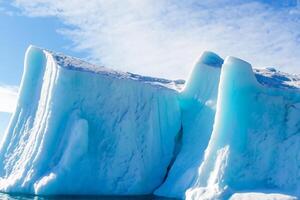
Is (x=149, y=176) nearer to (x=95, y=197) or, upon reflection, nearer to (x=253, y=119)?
(x=95, y=197)

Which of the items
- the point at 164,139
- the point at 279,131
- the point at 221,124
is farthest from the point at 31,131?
the point at 279,131

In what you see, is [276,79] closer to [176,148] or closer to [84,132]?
[176,148]

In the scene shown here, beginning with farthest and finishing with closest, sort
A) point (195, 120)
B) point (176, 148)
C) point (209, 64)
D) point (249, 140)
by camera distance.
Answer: point (209, 64) → point (176, 148) → point (195, 120) → point (249, 140)

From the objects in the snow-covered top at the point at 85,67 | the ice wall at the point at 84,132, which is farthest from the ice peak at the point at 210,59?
the ice wall at the point at 84,132

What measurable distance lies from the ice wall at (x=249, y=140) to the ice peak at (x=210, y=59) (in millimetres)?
3246

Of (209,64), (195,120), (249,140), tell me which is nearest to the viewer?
(249,140)

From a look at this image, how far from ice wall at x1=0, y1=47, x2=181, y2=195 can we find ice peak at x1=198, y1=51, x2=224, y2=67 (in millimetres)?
1962

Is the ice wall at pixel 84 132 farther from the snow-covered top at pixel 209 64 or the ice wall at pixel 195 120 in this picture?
the ice wall at pixel 195 120

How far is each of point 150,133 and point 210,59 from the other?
4026 millimetres

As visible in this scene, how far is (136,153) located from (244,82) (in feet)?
14.7

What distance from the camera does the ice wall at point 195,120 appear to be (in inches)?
660

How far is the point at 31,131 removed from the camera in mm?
16797

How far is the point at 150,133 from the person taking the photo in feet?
58.9

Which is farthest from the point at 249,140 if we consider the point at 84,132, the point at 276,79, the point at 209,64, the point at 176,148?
the point at 84,132
